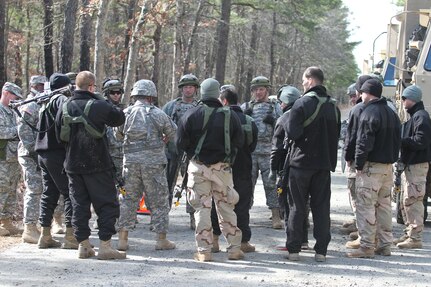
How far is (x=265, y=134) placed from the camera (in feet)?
34.0

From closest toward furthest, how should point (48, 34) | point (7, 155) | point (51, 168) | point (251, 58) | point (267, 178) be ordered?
point (51, 168) → point (7, 155) → point (267, 178) → point (48, 34) → point (251, 58)

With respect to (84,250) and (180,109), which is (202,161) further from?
(180,109)

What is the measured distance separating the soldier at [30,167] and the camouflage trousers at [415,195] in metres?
4.92

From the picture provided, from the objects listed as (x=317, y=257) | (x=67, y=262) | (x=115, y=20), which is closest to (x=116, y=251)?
(x=67, y=262)

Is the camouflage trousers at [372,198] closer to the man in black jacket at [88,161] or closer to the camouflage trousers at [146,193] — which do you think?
the camouflage trousers at [146,193]

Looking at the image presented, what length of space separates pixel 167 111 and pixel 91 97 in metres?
2.44

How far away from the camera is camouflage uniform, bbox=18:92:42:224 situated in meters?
8.79

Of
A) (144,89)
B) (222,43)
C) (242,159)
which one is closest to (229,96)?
(242,159)

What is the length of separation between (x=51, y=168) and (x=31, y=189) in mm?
903

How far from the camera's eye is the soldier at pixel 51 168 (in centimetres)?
818

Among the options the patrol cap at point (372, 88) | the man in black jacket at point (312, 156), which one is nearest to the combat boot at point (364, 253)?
the man in black jacket at point (312, 156)

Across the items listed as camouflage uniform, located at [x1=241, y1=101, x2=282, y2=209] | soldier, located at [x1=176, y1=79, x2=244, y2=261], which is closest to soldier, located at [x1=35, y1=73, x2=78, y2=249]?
soldier, located at [x1=176, y1=79, x2=244, y2=261]

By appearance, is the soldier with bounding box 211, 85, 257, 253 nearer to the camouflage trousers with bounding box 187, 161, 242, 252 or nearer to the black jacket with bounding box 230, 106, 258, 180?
the black jacket with bounding box 230, 106, 258, 180

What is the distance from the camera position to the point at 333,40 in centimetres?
5584
